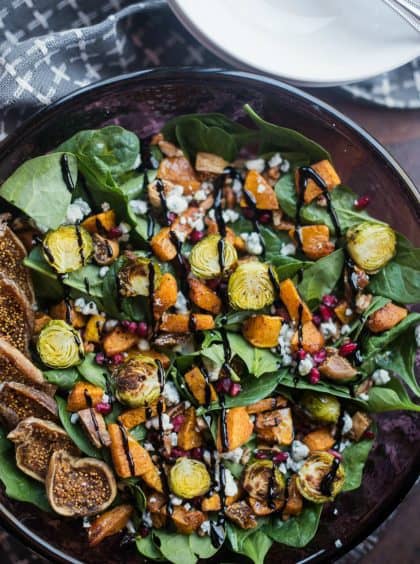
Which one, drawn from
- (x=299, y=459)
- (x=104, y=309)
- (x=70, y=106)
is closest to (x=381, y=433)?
(x=299, y=459)

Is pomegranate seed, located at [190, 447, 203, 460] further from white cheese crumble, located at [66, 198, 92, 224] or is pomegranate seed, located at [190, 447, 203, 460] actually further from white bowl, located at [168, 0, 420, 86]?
white bowl, located at [168, 0, 420, 86]

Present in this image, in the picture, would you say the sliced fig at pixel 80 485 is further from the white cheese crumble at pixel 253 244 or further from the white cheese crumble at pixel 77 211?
the white cheese crumble at pixel 253 244

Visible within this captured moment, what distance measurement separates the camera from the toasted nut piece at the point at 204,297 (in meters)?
2.71

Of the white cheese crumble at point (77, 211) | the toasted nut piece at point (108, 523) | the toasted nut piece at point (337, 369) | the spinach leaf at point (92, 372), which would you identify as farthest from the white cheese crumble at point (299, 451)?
the white cheese crumble at point (77, 211)

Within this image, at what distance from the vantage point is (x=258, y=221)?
111 inches

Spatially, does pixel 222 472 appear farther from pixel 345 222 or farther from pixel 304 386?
pixel 345 222

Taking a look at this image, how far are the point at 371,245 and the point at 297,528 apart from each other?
1021 mm

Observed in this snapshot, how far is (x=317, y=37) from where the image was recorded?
9.23 ft

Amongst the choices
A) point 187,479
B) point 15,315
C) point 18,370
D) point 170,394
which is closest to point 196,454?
point 187,479

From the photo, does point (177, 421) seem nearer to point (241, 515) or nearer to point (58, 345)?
point (241, 515)

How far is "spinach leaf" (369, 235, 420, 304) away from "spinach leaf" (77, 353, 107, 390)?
39.4 inches

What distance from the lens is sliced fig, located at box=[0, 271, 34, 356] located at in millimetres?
2611

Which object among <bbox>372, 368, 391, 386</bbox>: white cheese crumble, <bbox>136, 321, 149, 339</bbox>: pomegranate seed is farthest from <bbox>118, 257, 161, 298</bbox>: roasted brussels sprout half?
<bbox>372, 368, 391, 386</bbox>: white cheese crumble

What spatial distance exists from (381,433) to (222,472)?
616 mm
